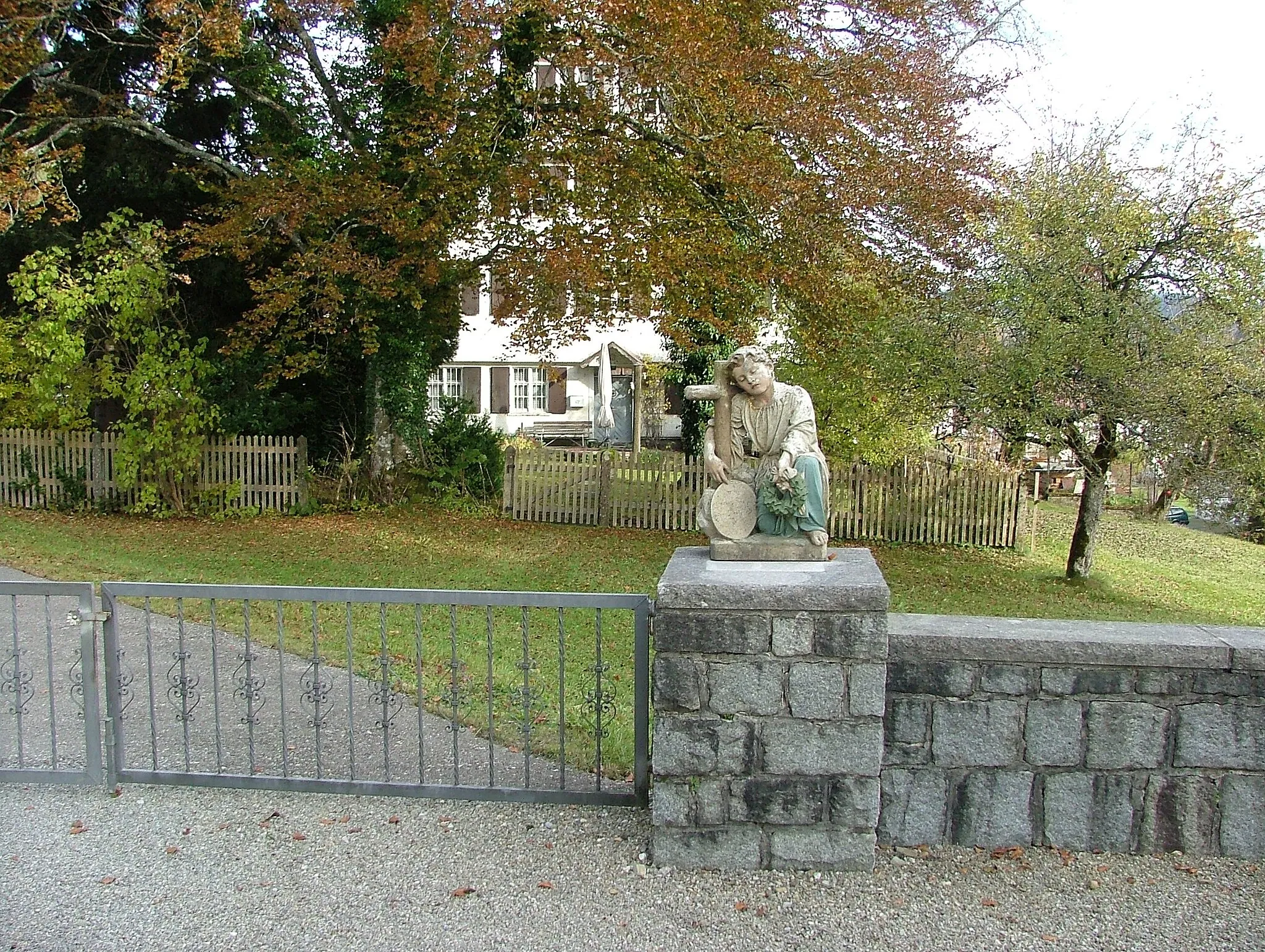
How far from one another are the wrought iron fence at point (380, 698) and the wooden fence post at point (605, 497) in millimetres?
6515

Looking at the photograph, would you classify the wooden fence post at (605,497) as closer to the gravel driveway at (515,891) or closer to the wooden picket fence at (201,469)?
the wooden picket fence at (201,469)

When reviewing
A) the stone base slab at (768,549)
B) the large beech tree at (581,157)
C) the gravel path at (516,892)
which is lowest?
the gravel path at (516,892)

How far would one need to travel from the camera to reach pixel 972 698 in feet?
14.1

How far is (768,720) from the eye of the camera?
162 inches

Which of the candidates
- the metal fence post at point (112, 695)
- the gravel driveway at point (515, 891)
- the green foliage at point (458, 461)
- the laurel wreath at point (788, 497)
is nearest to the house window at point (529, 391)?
the green foliage at point (458, 461)

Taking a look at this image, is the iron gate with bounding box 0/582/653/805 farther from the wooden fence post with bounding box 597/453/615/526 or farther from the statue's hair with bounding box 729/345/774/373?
the wooden fence post with bounding box 597/453/615/526

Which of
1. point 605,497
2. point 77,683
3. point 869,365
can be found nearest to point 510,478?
point 605,497

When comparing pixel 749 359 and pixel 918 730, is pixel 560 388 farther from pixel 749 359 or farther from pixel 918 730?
pixel 918 730

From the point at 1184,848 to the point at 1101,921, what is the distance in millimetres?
790

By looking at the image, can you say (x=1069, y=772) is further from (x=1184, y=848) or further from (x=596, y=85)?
(x=596, y=85)

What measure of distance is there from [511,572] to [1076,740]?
8425mm

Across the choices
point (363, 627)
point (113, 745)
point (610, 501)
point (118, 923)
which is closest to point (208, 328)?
point (610, 501)

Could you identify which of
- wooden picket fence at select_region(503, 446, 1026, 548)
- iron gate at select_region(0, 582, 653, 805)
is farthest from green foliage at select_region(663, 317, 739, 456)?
iron gate at select_region(0, 582, 653, 805)

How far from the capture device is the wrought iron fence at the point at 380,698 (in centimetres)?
460
